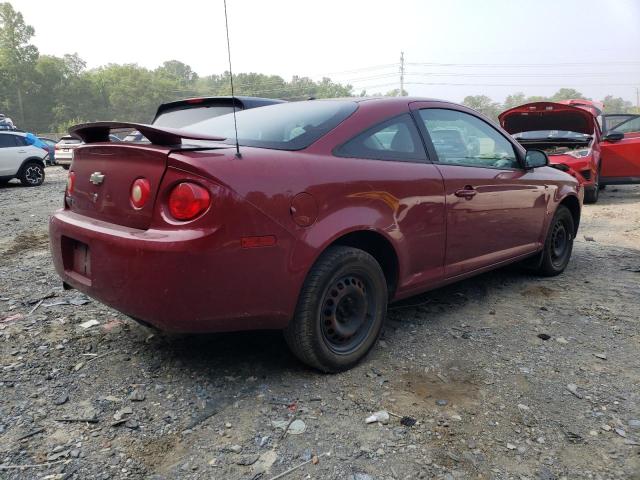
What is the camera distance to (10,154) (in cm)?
1325

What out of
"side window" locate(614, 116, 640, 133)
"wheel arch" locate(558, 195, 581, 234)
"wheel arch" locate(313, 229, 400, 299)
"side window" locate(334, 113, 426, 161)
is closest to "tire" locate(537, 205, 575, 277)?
"wheel arch" locate(558, 195, 581, 234)

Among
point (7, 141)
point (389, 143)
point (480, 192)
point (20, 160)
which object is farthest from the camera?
point (20, 160)

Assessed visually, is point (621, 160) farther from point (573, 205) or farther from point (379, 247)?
point (379, 247)

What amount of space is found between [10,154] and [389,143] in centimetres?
1328

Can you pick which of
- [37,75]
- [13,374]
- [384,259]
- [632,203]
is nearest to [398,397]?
[384,259]

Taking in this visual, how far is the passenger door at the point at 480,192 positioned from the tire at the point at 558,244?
0.30 metres

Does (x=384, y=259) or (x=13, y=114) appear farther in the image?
(x=13, y=114)

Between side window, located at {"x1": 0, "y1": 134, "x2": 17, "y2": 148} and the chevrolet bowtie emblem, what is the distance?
12.6 meters

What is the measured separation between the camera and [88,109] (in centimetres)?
8181

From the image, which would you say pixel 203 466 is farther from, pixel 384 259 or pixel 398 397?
pixel 384 259

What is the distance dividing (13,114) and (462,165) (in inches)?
3348

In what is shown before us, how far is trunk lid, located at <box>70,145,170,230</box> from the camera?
7.75 feet

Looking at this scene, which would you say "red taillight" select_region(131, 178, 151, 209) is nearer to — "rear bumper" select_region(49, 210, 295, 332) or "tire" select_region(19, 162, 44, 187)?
"rear bumper" select_region(49, 210, 295, 332)

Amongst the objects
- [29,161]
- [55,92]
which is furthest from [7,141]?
[55,92]
